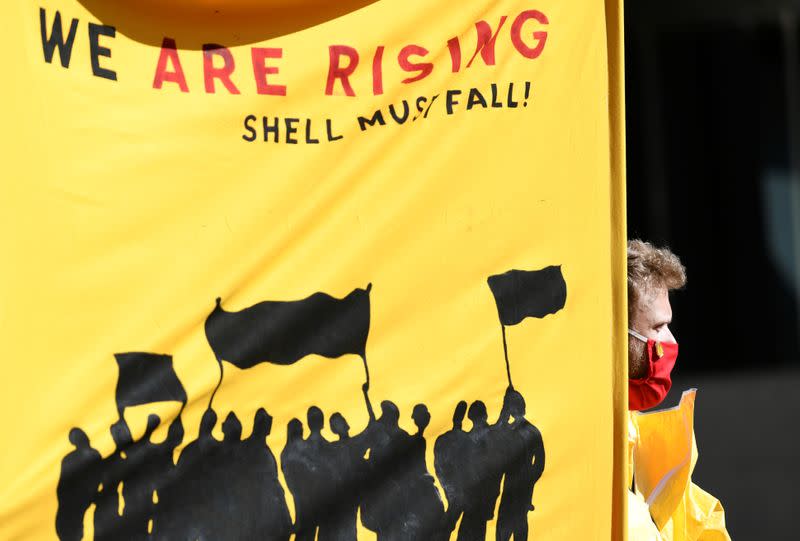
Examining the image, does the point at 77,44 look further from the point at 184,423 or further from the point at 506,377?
the point at 506,377

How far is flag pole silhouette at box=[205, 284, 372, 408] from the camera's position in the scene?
2.06 m

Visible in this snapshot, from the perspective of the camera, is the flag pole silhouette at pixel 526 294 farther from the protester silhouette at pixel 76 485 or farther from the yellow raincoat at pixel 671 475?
the protester silhouette at pixel 76 485

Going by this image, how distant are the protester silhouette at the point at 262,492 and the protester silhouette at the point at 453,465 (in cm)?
31

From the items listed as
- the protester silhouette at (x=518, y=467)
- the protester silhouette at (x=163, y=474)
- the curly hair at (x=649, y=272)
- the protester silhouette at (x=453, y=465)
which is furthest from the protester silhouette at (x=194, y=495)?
the curly hair at (x=649, y=272)

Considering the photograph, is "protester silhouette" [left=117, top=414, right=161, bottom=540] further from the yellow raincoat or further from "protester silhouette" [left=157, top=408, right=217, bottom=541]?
the yellow raincoat

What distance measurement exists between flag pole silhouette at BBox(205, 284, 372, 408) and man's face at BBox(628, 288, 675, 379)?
93 centimetres

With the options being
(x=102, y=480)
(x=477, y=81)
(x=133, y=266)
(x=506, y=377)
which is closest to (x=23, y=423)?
(x=102, y=480)

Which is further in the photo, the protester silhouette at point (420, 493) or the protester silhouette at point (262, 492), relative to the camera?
the protester silhouette at point (420, 493)

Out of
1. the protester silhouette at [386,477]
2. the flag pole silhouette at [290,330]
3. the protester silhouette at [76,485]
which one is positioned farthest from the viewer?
the protester silhouette at [386,477]

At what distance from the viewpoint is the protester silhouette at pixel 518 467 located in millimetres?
2266

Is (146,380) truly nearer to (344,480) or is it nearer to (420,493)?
(344,480)

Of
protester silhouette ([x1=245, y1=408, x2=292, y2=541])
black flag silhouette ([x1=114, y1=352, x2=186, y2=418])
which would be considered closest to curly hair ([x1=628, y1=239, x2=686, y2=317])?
protester silhouette ([x1=245, y1=408, x2=292, y2=541])

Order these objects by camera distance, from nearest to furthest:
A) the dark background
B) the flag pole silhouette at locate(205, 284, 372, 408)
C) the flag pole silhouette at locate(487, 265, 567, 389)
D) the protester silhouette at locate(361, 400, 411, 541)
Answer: the flag pole silhouette at locate(205, 284, 372, 408) < the protester silhouette at locate(361, 400, 411, 541) < the flag pole silhouette at locate(487, 265, 567, 389) < the dark background

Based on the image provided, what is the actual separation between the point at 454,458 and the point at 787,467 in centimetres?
478
